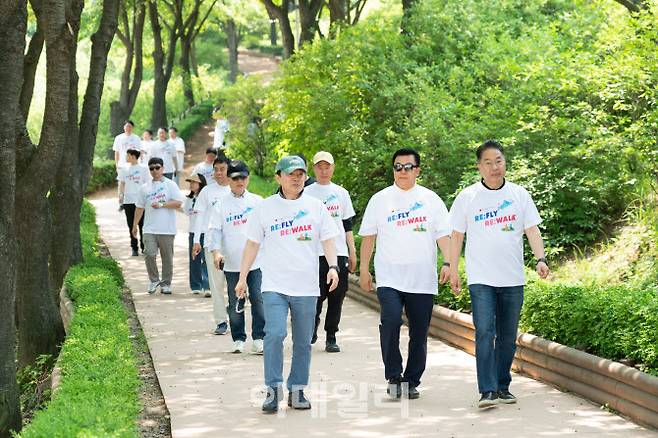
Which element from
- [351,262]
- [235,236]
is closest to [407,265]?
[351,262]

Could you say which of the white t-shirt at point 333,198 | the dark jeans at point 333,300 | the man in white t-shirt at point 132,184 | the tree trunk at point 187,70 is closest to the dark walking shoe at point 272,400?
the dark jeans at point 333,300

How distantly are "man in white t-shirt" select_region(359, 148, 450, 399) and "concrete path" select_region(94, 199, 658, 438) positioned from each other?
1.00 ft

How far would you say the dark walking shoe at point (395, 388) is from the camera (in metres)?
Result: 9.25

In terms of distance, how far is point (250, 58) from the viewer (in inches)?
3366

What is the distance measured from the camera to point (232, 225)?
11875mm

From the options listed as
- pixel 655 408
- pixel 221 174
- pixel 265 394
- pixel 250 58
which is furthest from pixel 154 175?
pixel 250 58

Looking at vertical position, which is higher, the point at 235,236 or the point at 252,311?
the point at 235,236

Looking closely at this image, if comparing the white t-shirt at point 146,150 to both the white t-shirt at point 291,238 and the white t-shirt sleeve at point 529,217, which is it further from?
the white t-shirt sleeve at point 529,217

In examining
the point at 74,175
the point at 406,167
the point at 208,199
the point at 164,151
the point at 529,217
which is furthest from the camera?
the point at 164,151

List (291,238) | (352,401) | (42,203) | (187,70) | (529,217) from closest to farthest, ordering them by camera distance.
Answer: (291,238) < (529,217) < (352,401) < (42,203) < (187,70)

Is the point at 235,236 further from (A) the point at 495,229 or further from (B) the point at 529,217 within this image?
(B) the point at 529,217

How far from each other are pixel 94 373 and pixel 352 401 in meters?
1.93

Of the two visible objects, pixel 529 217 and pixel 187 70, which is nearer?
pixel 529 217

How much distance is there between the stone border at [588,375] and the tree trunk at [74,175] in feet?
21.5
